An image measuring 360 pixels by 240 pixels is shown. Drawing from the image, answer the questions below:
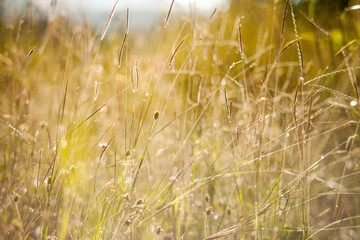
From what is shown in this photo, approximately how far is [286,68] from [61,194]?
1371 millimetres

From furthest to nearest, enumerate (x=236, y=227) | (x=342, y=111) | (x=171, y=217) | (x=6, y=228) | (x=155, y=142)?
(x=155, y=142) → (x=342, y=111) → (x=171, y=217) → (x=236, y=227) → (x=6, y=228)

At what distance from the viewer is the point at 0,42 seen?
2.08 m

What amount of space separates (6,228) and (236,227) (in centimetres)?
51

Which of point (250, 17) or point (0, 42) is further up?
point (250, 17)

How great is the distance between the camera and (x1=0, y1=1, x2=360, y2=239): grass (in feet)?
2.92

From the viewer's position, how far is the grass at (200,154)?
0.89m

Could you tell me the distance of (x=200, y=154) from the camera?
105cm

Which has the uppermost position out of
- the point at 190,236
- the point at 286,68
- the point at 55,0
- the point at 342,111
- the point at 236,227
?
the point at 55,0

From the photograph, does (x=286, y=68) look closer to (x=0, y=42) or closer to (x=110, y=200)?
(x=110, y=200)

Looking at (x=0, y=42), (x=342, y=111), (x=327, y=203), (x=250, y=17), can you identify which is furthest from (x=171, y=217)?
(x=0, y=42)

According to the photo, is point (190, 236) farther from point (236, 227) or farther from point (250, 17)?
point (250, 17)

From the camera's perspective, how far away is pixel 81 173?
98cm

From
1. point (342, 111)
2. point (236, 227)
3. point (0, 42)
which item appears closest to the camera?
point (236, 227)

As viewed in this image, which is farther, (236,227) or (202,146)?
(202,146)
